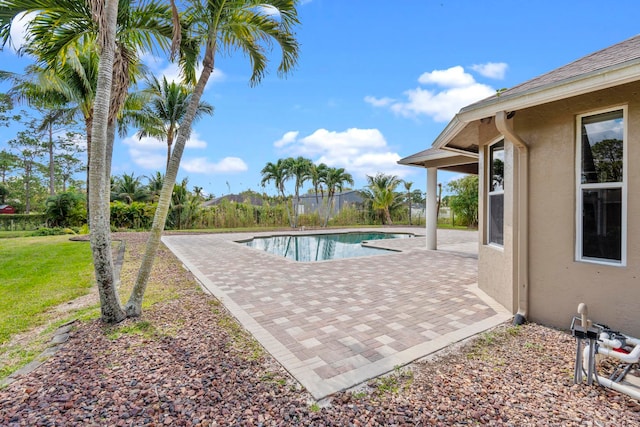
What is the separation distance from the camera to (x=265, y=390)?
2662mm

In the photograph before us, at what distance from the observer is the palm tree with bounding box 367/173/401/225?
26578mm

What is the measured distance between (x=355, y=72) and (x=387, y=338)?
41.4 feet

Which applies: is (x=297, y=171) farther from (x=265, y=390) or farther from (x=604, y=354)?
(x=604, y=354)

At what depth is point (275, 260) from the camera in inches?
364

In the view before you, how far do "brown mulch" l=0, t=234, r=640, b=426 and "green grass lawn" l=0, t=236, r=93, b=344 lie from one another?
169 centimetres

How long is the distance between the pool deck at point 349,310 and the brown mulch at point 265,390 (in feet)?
0.80

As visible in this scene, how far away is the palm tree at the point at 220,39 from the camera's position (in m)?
4.18

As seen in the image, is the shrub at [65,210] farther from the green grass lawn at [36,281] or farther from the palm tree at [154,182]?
the green grass lawn at [36,281]

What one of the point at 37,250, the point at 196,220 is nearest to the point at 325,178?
the point at 196,220

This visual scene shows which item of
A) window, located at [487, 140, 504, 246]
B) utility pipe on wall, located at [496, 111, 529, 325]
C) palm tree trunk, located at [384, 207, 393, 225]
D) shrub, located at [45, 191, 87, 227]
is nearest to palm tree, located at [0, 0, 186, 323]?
utility pipe on wall, located at [496, 111, 529, 325]

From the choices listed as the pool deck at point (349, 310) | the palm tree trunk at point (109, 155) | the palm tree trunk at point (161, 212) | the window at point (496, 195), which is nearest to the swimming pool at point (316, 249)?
the pool deck at point (349, 310)

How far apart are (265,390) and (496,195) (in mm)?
4583

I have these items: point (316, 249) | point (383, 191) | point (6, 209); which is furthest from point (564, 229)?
point (6, 209)

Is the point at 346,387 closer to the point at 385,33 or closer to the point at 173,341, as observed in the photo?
the point at 173,341
